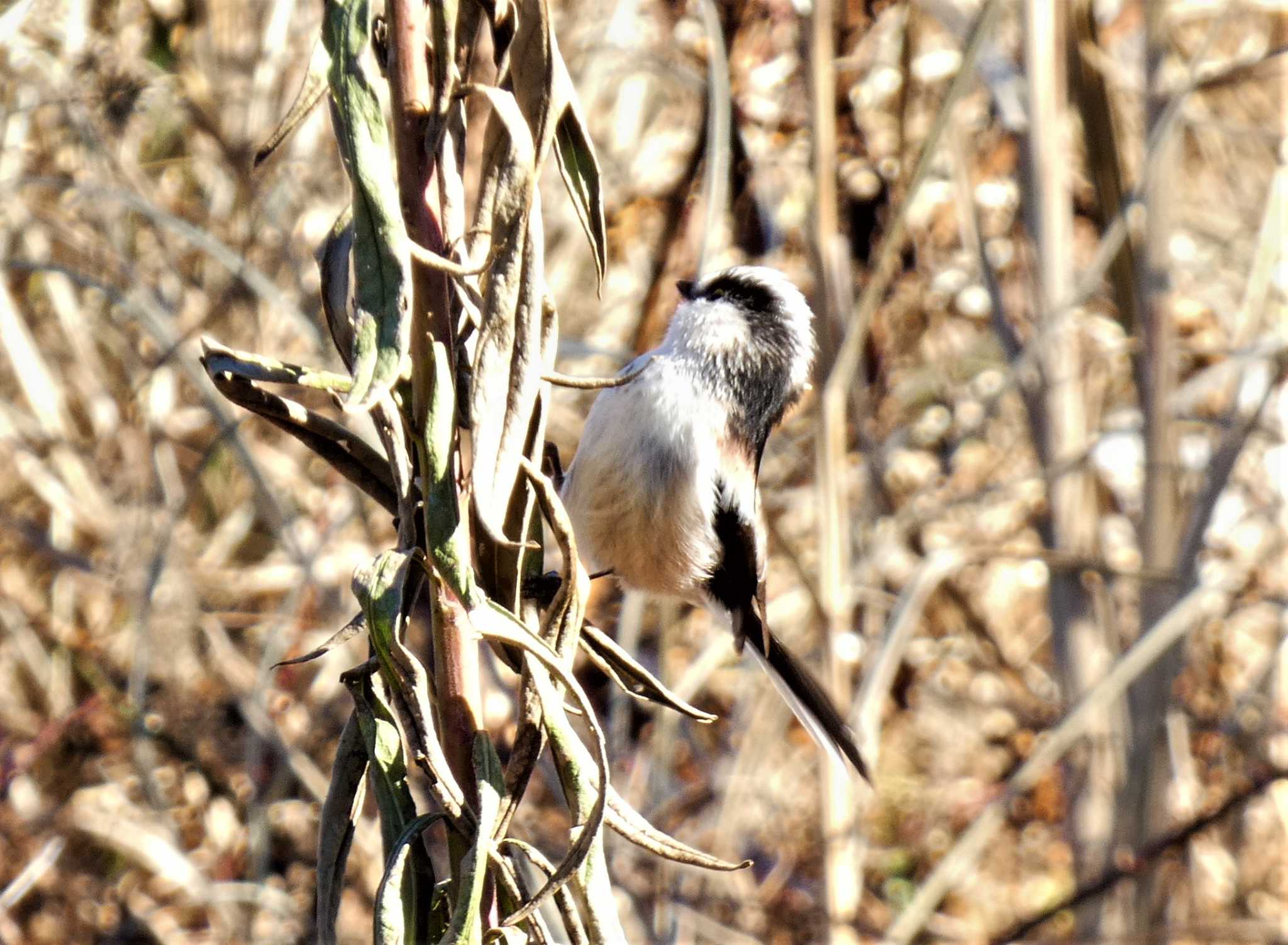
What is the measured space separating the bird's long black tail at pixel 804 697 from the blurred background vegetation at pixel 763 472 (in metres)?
0.32

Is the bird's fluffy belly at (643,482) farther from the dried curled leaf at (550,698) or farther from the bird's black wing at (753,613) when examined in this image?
the dried curled leaf at (550,698)

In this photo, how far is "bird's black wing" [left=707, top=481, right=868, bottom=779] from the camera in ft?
7.70

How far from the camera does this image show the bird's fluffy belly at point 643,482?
2328 mm

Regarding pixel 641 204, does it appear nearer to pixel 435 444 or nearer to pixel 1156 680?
pixel 1156 680

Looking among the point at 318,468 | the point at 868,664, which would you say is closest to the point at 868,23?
the point at 868,664

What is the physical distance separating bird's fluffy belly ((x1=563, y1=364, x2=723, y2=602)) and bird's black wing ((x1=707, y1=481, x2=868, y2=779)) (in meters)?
0.06

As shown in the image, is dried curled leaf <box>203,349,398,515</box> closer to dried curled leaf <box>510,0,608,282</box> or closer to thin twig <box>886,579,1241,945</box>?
dried curled leaf <box>510,0,608,282</box>

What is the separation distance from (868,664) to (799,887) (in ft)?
2.87

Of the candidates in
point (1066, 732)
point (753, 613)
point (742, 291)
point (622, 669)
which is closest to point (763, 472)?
point (1066, 732)

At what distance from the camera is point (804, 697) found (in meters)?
2.38

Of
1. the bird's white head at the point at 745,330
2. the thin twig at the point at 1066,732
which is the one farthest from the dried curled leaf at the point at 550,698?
the thin twig at the point at 1066,732

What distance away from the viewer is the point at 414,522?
0.86 m

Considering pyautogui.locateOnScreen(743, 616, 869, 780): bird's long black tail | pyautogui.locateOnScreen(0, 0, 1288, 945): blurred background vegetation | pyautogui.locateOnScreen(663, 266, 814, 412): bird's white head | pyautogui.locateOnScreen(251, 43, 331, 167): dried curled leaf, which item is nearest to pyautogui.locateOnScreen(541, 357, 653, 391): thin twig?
pyautogui.locateOnScreen(251, 43, 331, 167): dried curled leaf

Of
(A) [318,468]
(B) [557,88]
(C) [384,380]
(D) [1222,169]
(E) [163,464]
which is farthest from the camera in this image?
(D) [1222,169]
